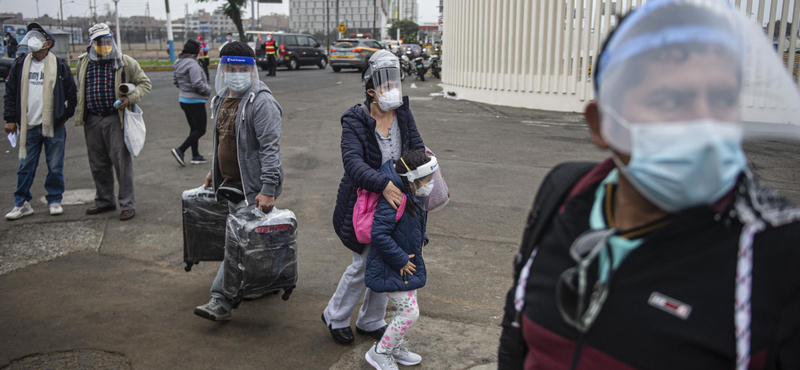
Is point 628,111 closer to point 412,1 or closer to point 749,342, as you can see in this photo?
point 749,342

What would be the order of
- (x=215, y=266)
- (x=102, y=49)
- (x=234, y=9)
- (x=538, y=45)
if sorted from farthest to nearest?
(x=234, y=9) < (x=538, y=45) < (x=102, y=49) < (x=215, y=266)

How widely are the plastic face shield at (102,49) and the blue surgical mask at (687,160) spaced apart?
5.92m

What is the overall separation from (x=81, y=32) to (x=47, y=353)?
68.6m

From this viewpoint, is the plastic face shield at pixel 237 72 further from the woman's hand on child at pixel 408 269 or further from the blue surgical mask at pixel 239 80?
the woman's hand on child at pixel 408 269

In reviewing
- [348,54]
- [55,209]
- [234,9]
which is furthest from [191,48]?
[234,9]

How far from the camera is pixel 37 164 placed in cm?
631

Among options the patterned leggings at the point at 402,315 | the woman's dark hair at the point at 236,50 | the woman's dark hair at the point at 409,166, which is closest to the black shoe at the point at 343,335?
the patterned leggings at the point at 402,315

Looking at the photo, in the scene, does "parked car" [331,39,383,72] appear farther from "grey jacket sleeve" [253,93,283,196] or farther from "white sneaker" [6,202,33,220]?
"grey jacket sleeve" [253,93,283,196]

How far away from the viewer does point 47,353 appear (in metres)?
3.60

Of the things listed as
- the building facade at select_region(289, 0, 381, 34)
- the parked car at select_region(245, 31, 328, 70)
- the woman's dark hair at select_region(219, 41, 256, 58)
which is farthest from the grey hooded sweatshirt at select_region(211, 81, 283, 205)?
the building facade at select_region(289, 0, 381, 34)

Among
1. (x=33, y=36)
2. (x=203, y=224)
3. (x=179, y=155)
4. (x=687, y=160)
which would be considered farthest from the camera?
(x=179, y=155)

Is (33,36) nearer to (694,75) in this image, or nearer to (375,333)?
(375,333)

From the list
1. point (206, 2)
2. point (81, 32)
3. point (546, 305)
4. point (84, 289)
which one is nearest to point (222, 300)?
point (84, 289)

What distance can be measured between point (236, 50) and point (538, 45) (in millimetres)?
11288
